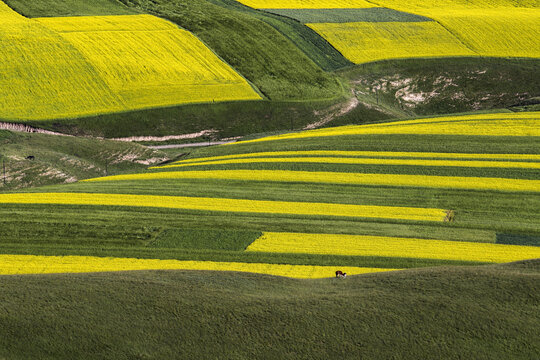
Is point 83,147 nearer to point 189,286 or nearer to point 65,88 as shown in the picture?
point 65,88

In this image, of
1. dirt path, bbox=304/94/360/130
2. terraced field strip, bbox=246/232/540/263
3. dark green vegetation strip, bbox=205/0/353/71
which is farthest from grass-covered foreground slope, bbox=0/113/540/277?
dark green vegetation strip, bbox=205/0/353/71

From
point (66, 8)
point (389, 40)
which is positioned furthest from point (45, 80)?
point (389, 40)

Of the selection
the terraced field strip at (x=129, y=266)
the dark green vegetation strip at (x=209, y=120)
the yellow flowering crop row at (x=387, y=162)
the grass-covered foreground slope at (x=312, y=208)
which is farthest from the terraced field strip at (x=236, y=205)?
the dark green vegetation strip at (x=209, y=120)

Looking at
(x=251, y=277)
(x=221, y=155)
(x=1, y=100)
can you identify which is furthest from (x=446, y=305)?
(x=1, y=100)

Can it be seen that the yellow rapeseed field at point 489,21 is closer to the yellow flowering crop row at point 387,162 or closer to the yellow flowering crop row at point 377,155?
the yellow flowering crop row at point 377,155

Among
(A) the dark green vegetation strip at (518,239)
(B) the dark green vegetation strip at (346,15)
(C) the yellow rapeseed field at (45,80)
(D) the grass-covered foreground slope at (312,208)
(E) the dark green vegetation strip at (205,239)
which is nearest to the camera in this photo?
(D) the grass-covered foreground slope at (312,208)

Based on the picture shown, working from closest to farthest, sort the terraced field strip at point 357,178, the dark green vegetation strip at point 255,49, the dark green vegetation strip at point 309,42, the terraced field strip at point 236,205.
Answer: the terraced field strip at point 236,205
the terraced field strip at point 357,178
the dark green vegetation strip at point 255,49
the dark green vegetation strip at point 309,42
